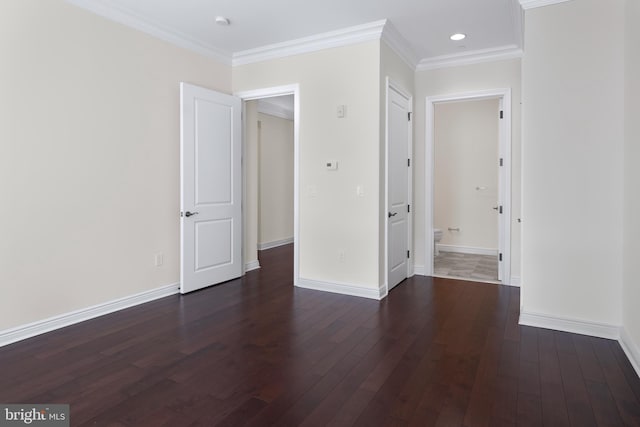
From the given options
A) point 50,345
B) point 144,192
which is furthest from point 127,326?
point 144,192

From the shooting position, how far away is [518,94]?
4.44 m

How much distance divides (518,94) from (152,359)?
179 inches

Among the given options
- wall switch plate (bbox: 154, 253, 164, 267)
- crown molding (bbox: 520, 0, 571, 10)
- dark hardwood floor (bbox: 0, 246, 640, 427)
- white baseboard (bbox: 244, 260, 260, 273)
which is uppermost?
crown molding (bbox: 520, 0, 571, 10)

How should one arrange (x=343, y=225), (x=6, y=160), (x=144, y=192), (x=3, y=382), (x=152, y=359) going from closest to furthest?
(x=3, y=382), (x=152, y=359), (x=6, y=160), (x=144, y=192), (x=343, y=225)

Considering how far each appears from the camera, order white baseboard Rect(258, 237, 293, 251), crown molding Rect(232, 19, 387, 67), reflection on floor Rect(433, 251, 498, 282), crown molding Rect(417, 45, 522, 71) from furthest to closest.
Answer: white baseboard Rect(258, 237, 293, 251) < reflection on floor Rect(433, 251, 498, 282) < crown molding Rect(417, 45, 522, 71) < crown molding Rect(232, 19, 387, 67)

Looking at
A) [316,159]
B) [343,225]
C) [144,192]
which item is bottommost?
[343,225]

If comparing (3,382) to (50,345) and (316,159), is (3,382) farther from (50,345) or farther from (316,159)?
(316,159)

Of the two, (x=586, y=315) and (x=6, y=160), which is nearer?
(x=6, y=160)

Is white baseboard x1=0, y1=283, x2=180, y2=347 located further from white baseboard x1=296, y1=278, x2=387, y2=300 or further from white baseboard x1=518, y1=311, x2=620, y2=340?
white baseboard x1=518, y1=311, x2=620, y2=340

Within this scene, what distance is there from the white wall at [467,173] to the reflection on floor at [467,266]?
0.42 meters

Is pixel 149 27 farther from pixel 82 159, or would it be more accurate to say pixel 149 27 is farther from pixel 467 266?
pixel 467 266

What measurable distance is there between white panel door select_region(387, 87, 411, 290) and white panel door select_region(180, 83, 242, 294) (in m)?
1.86

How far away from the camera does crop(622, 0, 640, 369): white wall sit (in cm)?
254

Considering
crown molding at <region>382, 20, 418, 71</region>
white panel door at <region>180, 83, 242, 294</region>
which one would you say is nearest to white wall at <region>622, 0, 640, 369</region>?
crown molding at <region>382, 20, 418, 71</region>
